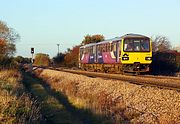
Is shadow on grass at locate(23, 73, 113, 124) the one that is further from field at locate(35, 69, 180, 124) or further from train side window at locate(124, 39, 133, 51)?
train side window at locate(124, 39, 133, 51)

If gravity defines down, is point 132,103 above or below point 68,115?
above

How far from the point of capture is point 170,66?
134 feet

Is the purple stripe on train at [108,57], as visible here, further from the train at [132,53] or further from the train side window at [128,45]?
the train side window at [128,45]

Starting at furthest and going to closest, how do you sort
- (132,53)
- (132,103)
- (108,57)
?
(108,57)
(132,53)
(132,103)

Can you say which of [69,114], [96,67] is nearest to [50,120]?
[69,114]

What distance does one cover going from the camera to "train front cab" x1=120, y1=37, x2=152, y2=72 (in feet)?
114

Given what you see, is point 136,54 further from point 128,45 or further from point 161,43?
point 161,43

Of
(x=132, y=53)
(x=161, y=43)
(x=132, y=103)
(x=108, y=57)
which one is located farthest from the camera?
(x=161, y=43)

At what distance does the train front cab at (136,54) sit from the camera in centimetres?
3462

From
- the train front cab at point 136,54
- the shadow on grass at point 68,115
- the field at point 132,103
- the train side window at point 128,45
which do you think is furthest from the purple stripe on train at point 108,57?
the shadow on grass at point 68,115

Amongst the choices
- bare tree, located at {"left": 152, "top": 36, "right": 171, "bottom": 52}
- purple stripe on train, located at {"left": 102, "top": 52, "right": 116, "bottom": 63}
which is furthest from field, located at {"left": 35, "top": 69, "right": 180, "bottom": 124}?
bare tree, located at {"left": 152, "top": 36, "right": 171, "bottom": 52}

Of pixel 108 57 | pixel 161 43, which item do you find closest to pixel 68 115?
pixel 108 57

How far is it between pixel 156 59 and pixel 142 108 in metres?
25.9

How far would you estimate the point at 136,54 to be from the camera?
114ft
